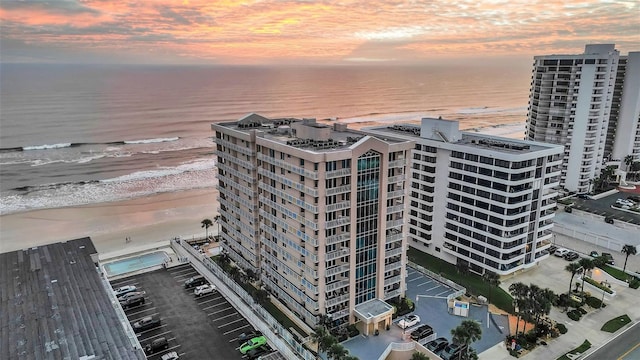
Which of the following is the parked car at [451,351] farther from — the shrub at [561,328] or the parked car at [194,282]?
the parked car at [194,282]

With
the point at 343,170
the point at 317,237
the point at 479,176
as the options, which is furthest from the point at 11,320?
the point at 479,176

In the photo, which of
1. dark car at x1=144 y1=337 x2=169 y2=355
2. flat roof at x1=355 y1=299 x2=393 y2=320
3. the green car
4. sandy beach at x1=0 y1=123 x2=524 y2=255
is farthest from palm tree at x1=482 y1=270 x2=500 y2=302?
sandy beach at x1=0 y1=123 x2=524 y2=255

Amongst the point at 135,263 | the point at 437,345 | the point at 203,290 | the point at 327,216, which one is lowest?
the point at 135,263

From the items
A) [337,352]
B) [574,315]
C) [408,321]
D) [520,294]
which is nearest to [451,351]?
[408,321]

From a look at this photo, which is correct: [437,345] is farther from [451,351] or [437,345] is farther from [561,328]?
[561,328]

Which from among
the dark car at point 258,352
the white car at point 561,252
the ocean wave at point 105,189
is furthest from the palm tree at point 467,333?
the ocean wave at point 105,189

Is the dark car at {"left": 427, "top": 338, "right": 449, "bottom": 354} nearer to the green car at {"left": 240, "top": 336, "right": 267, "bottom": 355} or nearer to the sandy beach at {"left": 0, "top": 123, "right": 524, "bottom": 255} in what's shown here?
the green car at {"left": 240, "top": 336, "right": 267, "bottom": 355}

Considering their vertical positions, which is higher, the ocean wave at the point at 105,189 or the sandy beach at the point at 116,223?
the ocean wave at the point at 105,189
